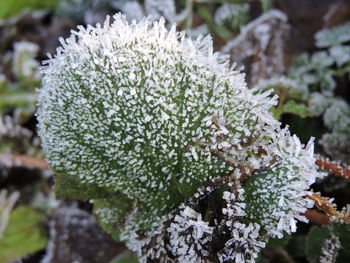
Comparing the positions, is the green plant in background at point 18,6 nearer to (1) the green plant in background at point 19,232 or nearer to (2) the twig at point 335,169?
(1) the green plant in background at point 19,232

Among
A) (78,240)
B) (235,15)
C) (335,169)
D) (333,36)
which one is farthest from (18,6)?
(335,169)

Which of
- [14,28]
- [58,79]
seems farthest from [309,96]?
[14,28]

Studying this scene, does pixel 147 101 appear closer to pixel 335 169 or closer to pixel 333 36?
pixel 335 169

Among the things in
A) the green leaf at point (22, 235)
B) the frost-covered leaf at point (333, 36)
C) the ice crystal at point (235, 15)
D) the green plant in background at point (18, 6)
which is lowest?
the green leaf at point (22, 235)

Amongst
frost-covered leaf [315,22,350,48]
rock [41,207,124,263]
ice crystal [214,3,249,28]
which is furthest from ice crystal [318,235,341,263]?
ice crystal [214,3,249,28]

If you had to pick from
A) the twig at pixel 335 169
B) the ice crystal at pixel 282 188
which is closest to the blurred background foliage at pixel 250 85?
the twig at pixel 335 169

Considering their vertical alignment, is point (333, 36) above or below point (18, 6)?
below

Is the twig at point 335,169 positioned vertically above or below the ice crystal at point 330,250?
above
